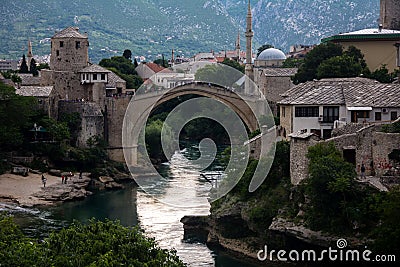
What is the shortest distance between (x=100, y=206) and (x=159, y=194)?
427 cm

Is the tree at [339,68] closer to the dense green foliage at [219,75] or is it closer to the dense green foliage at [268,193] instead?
the dense green foliage at [268,193]

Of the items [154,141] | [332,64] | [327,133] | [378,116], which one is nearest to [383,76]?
[332,64]

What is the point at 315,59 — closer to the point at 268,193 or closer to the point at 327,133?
the point at 327,133

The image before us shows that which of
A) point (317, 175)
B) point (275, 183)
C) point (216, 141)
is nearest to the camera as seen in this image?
point (317, 175)

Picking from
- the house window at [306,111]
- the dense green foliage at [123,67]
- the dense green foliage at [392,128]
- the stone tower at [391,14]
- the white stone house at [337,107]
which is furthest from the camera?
the dense green foliage at [123,67]

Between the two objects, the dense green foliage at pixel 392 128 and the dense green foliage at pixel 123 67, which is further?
the dense green foliage at pixel 123 67

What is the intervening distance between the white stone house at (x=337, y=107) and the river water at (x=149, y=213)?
7670mm

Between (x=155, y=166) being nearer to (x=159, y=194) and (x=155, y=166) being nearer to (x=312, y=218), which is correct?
(x=159, y=194)

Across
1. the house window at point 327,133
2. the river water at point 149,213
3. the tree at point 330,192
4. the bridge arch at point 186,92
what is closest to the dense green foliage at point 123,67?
the bridge arch at point 186,92

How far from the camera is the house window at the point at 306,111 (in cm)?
5203

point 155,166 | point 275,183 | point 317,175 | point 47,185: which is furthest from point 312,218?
point 155,166

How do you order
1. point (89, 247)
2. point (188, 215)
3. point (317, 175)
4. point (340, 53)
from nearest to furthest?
point (89, 247) < point (317, 175) < point (188, 215) < point (340, 53)

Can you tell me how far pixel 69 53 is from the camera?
78750 millimetres

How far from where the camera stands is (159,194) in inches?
2539
